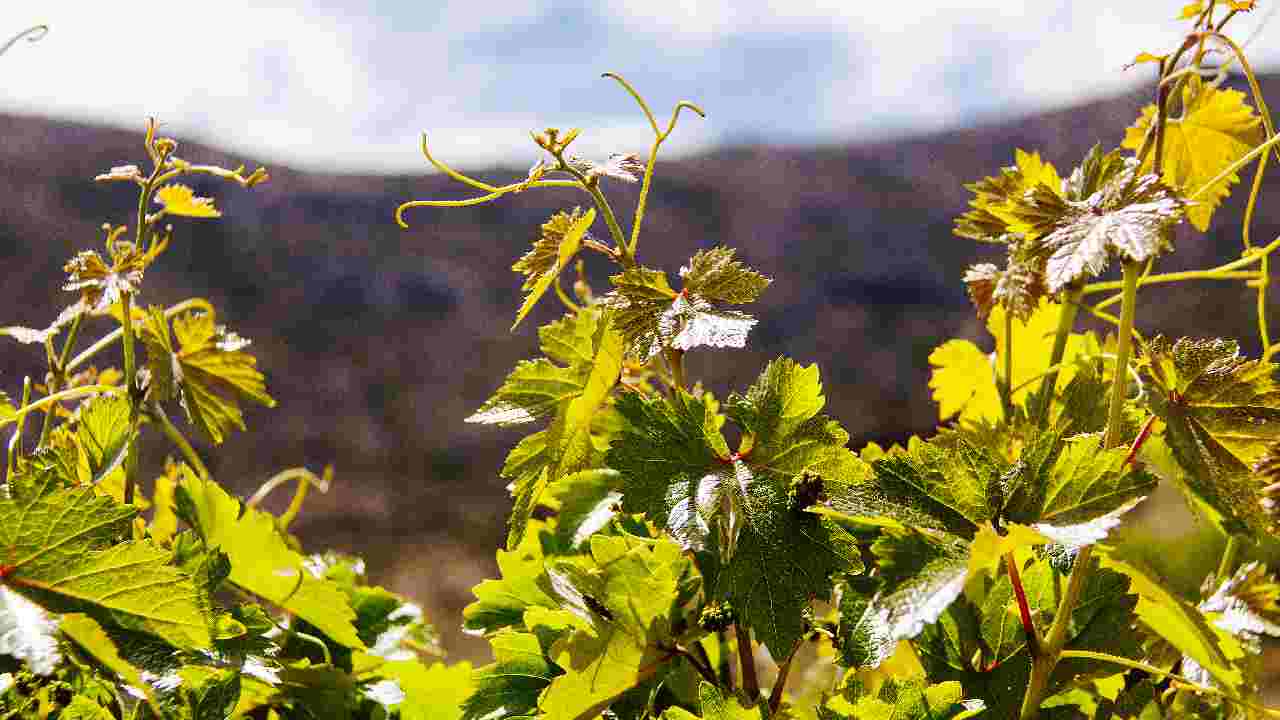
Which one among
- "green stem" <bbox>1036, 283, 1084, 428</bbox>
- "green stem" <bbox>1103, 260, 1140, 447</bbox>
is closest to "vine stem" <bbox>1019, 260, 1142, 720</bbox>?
"green stem" <bbox>1103, 260, 1140, 447</bbox>

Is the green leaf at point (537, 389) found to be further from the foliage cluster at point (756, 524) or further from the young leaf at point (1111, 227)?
the young leaf at point (1111, 227)

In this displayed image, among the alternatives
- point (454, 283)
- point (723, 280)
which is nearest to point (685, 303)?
point (723, 280)

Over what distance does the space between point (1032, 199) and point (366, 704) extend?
0.33m

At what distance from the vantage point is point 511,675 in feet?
1.12

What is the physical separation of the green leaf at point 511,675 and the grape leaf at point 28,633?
14 centimetres

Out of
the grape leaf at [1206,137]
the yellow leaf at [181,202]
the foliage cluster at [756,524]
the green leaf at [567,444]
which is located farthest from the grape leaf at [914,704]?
the yellow leaf at [181,202]

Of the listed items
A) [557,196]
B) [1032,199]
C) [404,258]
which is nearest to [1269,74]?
[557,196]

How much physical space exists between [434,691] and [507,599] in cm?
6

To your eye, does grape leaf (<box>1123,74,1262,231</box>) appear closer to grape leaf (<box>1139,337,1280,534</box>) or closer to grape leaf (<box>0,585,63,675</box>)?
grape leaf (<box>1139,337,1280,534</box>)

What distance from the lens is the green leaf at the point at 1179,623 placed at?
243mm

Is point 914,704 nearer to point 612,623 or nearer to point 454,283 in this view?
point 612,623

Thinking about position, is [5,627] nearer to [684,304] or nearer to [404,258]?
[684,304]

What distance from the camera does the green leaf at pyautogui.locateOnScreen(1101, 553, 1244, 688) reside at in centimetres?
24

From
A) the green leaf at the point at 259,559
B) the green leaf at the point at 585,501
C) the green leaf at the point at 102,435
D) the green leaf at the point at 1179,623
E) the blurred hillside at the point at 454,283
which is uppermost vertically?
the green leaf at the point at 1179,623
